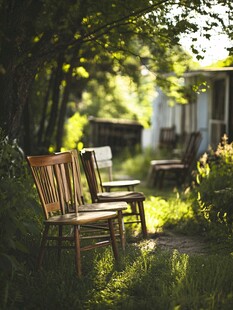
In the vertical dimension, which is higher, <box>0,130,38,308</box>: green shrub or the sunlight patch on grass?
<box>0,130,38,308</box>: green shrub

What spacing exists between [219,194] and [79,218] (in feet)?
10.5

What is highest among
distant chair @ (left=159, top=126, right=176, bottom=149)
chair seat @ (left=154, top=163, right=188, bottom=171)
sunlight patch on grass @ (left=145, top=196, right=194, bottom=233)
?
distant chair @ (left=159, top=126, right=176, bottom=149)

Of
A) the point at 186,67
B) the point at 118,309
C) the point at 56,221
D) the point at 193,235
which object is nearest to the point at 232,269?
the point at 118,309

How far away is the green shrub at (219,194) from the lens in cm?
799

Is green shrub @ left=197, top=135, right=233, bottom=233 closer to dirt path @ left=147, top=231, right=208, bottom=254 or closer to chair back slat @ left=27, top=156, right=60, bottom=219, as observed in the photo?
dirt path @ left=147, top=231, right=208, bottom=254

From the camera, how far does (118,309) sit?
494 cm

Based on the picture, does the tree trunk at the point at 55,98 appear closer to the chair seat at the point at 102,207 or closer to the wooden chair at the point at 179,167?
the wooden chair at the point at 179,167

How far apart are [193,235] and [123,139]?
649 inches

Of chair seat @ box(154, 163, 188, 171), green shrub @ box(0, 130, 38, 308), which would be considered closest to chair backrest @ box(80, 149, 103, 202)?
green shrub @ box(0, 130, 38, 308)

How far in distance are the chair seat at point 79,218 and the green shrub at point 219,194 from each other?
7.09 ft

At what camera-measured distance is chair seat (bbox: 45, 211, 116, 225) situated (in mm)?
5691

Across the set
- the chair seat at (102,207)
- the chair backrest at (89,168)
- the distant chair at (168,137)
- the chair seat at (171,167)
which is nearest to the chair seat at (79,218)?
→ the chair seat at (102,207)

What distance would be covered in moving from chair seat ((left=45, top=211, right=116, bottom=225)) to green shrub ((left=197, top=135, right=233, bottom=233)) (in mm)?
2160

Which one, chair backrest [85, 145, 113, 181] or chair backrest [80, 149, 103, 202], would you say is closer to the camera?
chair backrest [80, 149, 103, 202]
